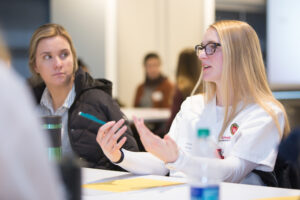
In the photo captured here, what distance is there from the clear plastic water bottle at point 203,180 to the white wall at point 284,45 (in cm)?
636

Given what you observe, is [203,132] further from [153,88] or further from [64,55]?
[153,88]

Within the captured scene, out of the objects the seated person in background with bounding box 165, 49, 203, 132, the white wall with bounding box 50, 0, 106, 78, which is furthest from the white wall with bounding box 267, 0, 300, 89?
the seated person in background with bounding box 165, 49, 203, 132

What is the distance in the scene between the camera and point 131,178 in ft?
6.60

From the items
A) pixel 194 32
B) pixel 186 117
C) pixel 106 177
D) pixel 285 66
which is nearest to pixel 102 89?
pixel 186 117

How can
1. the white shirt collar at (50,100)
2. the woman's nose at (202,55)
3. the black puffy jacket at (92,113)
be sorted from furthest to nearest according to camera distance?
the white shirt collar at (50,100)
the black puffy jacket at (92,113)
the woman's nose at (202,55)

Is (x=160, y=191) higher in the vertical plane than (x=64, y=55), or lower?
lower

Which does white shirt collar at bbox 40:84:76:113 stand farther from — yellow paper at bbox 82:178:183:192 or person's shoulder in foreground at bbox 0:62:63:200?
person's shoulder in foreground at bbox 0:62:63:200

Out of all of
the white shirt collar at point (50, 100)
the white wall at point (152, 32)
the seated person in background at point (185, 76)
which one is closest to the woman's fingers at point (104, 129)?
the white shirt collar at point (50, 100)

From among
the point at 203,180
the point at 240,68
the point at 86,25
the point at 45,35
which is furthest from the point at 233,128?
the point at 86,25

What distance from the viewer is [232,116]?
2189mm

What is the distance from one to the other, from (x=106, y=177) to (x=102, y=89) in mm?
854

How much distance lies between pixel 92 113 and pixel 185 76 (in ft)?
8.07

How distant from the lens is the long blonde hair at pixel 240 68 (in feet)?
7.16

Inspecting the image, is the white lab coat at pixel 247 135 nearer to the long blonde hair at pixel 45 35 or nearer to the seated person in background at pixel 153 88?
the long blonde hair at pixel 45 35
